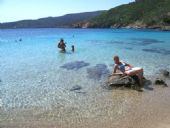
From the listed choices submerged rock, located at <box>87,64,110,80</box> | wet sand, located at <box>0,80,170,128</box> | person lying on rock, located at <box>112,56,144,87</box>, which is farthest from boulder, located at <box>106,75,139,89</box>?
submerged rock, located at <box>87,64,110,80</box>

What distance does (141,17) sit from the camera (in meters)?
166

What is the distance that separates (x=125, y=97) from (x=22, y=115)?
15.6 feet

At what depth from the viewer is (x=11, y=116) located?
38.6 feet

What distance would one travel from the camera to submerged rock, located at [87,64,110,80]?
19.5m

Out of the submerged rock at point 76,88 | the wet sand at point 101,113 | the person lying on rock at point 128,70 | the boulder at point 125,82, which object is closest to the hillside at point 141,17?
the person lying on rock at point 128,70

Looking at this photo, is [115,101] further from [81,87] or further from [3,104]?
[3,104]

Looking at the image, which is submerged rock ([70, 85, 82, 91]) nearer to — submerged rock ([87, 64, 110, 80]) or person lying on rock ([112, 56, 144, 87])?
person lying on rock ([112, 56, 144, 87])

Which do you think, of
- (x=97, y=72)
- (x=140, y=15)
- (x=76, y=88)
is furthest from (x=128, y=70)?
(x=140, y=15)

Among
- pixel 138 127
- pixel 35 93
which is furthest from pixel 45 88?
pixel 138 127

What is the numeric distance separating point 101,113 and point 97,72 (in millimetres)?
9147

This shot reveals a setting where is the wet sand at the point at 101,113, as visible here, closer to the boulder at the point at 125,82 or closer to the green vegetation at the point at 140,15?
the boulder at the point at 125,82

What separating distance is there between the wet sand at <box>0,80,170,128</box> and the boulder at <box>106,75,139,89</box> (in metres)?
1.31

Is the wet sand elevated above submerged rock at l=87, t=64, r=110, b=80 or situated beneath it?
elevated above

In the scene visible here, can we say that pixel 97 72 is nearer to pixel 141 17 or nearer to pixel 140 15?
pixel 141 17
